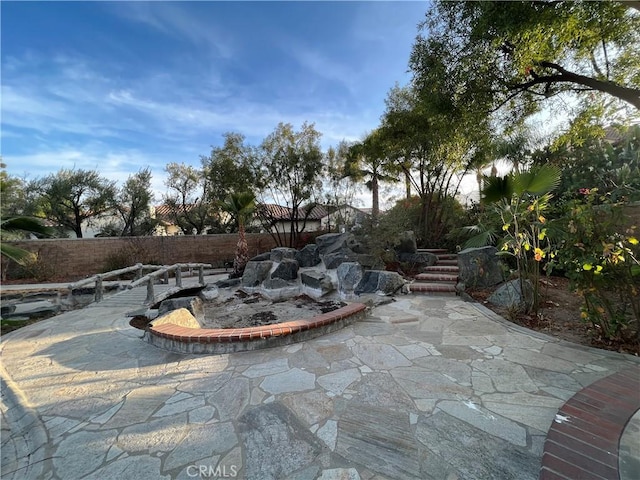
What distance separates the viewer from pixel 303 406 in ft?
6.48

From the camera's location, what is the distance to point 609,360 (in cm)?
253

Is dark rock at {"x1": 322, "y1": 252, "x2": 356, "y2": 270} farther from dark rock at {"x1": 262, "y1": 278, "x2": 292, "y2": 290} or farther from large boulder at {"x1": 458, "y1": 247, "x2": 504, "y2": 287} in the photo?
large boulder at {"x1": 458, "y1": 247, "x2": 504, "y2": 287}

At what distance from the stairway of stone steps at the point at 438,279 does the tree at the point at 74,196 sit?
654 inches

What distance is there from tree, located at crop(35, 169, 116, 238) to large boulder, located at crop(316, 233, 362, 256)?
43.4 feet

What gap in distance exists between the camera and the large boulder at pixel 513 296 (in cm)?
379

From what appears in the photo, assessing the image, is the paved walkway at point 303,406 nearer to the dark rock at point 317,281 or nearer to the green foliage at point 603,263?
the green foliage at point 603,263

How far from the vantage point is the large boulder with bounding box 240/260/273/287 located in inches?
318

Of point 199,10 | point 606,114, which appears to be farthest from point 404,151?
point 199,10

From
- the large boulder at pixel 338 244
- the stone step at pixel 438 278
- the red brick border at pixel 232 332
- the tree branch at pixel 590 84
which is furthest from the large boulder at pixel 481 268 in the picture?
the red brick border at pixel 232 332

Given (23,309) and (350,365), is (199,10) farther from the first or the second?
(23,309)

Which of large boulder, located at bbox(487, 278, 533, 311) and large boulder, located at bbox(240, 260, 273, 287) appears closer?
large boulder, located at bbox(487, 278, 533, 311)

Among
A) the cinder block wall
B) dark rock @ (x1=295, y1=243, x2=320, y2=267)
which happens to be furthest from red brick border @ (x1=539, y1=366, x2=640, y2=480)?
the cinder block wall

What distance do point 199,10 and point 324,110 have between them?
4.65m

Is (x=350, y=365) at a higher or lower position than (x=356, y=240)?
lower
